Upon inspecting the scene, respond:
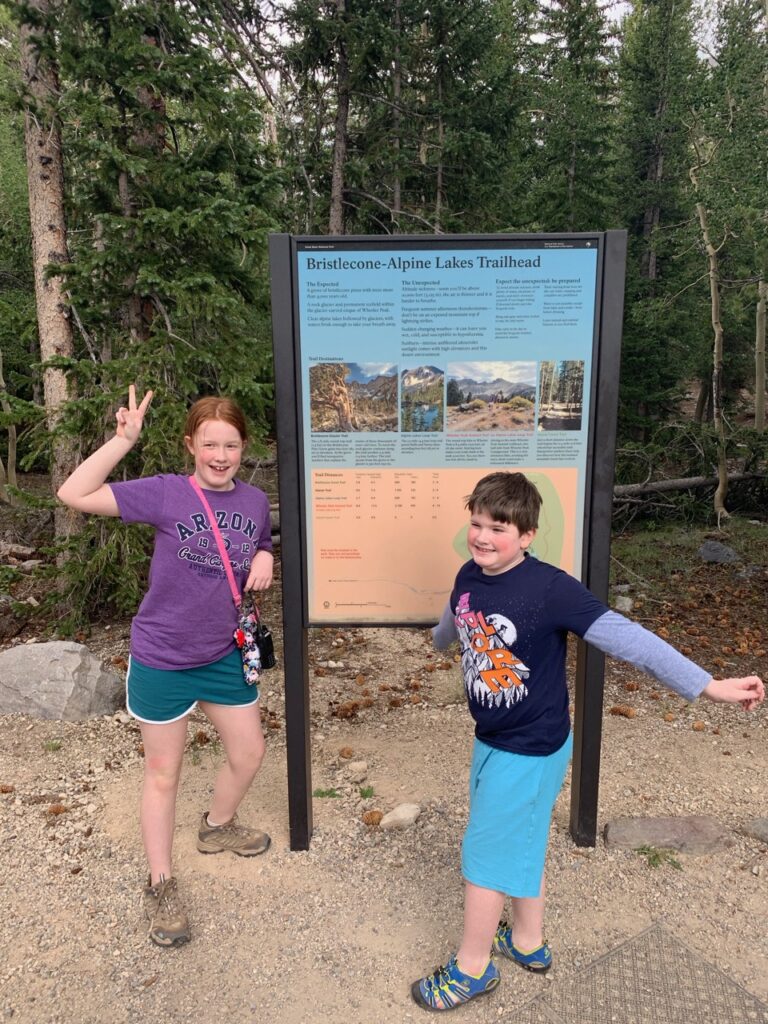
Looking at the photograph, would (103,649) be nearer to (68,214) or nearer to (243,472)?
(68,214)

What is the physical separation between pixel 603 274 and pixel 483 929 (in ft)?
8.23

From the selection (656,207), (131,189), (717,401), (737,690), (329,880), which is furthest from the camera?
(656,207)

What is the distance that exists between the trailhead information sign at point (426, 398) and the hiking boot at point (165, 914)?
4.14ft

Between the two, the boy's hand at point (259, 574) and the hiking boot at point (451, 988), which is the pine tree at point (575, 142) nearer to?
the boy's hand at point (259, 574)

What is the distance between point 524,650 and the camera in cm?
226

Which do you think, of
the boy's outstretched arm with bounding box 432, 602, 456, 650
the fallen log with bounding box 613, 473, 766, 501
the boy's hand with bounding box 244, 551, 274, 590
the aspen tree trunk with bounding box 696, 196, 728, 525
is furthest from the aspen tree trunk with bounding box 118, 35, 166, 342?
the aspen tree trunk with bounding box 696, 196, 728, 525

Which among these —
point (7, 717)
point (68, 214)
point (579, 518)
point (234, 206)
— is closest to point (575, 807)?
point (579, 518)

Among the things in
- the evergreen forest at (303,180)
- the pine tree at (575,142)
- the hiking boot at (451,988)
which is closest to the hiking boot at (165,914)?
the hiking boot at (451,988)

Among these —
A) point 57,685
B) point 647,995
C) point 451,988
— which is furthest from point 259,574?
point 57,685

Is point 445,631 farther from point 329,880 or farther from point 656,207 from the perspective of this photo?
point 656,207

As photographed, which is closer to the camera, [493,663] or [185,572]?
[493,663]

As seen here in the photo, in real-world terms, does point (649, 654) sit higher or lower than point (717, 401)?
lower

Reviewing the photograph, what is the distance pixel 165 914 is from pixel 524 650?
1887mm

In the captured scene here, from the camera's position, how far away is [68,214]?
6207mm
